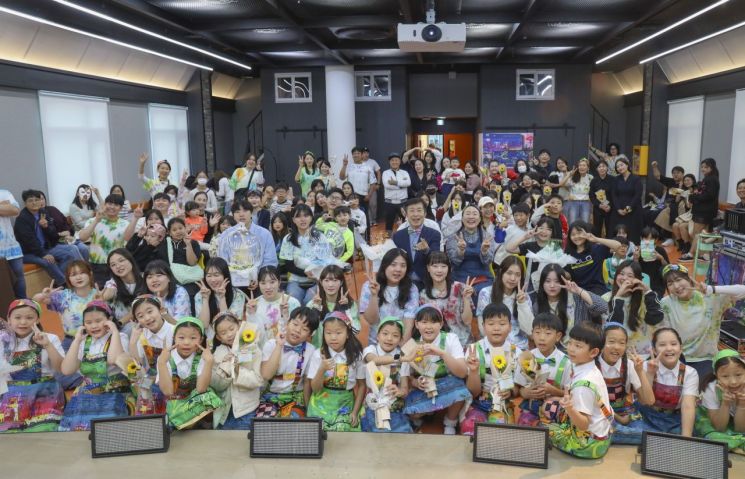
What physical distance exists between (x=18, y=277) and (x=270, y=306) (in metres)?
3.73

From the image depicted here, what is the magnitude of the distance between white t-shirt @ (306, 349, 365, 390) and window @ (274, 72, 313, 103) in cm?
1089

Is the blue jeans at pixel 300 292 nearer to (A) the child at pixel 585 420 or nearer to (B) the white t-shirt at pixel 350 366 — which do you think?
(B) the white t-shirt at pixel 350 366

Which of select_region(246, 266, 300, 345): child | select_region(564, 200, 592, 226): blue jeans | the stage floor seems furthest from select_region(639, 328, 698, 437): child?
select_region(564, 200, 592, 226): blue jeans

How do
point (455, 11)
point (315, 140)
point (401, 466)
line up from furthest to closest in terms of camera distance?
1. point (315, 140)
2. point (455, 11)
3. point (401, 466)

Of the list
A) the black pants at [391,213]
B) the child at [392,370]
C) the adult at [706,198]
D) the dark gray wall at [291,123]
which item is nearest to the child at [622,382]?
the child at [392,370]

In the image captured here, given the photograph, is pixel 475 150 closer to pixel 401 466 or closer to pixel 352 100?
pixel 352 100

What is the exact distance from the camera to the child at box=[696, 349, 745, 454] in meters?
2.85

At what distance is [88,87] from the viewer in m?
9.23

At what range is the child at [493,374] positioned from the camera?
3.39 m

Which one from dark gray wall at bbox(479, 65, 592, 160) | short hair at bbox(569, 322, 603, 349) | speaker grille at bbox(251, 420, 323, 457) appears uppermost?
dark gray wall at bbox(479, 65, 592, 160)

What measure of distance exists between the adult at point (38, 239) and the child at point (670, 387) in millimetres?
Answer: 6462

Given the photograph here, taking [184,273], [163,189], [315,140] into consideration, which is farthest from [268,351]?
[315,140]

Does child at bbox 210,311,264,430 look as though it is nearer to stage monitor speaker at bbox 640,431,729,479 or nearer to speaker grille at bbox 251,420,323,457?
speaker grille at bbox 251,420,323,457

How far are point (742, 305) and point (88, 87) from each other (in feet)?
30.9
